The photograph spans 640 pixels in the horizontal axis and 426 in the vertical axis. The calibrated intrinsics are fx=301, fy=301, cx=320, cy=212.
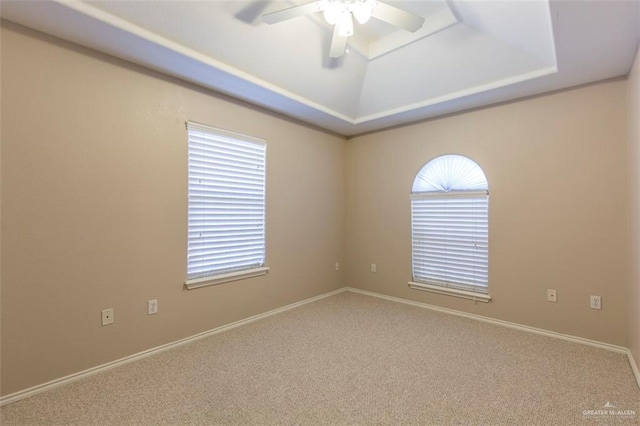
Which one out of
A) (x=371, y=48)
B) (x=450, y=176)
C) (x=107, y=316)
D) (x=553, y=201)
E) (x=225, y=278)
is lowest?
(x=107, y=316)

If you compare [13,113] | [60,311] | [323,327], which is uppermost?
[13,113]

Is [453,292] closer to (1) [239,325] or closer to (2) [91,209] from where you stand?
(1) [239,325]

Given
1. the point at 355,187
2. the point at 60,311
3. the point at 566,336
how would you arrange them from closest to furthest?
1. the point at 60,311
2. the point at 566,336
3. the point at 355,187

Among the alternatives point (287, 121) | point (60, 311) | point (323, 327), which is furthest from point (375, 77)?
point (60, 311)

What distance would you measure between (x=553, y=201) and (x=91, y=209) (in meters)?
4.03

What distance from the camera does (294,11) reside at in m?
1.97

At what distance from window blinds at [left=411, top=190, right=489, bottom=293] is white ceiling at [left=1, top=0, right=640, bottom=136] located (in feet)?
3.50

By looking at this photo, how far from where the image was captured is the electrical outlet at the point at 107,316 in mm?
2314

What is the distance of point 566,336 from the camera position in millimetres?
2836

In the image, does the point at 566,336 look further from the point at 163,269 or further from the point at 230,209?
the point at 163,269

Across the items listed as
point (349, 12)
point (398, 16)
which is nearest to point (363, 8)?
point (349, 12)

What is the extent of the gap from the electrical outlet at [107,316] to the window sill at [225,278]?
0.60 meters

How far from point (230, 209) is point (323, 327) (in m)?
1.57

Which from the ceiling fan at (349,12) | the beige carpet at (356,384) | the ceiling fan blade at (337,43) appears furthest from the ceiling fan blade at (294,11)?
the beige carpet at (356,384)
